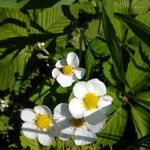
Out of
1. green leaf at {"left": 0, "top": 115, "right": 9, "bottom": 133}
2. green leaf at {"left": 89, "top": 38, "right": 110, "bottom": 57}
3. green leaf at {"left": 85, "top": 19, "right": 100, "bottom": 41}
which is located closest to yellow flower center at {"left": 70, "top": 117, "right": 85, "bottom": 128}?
green leaf at {"left": 89, "top": 38, "right": 110, "bottom": 57}

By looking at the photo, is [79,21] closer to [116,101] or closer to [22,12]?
[22,12]

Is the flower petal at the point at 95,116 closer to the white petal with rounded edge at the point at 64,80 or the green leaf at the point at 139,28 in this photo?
the white petal with rounded edge at the point at 64,80

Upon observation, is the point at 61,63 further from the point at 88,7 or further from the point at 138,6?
the point at 138,6

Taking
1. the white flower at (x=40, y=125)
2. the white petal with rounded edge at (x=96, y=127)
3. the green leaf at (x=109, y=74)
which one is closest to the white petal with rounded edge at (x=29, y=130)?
the white flower at (x=40, y=125)

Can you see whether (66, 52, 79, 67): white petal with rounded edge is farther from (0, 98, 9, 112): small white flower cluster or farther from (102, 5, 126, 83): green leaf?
(0, 98, 9, 112): small white flower cluster

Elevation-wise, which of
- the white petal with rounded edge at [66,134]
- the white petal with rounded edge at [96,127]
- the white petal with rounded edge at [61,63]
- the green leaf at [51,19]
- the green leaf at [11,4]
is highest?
the green leaf at [11,4]

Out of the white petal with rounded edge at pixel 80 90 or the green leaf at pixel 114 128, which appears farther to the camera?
the green leaf at pixel 114 128
